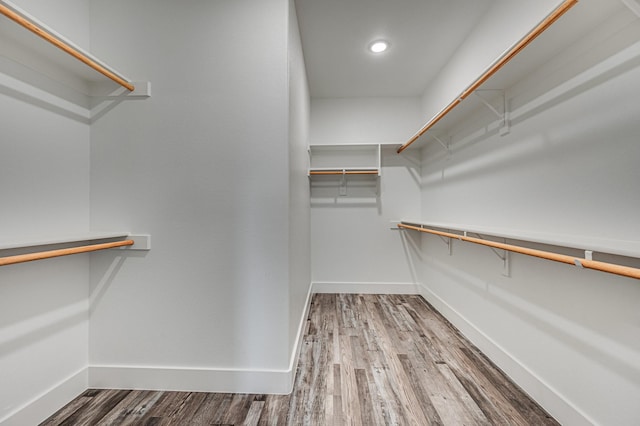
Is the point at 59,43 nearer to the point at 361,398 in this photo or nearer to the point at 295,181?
the point at 295,181

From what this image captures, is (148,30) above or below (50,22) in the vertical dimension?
above

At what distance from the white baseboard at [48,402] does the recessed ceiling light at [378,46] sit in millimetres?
2990

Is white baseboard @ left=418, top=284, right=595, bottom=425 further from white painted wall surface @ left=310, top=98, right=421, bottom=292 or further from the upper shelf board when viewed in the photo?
the upper shelf board

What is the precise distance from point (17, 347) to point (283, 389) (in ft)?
4.00

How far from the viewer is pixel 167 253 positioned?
4.77 feet

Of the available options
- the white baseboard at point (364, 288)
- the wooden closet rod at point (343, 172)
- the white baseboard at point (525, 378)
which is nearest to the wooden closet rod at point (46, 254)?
the wooden closet rod at point (343, 172)

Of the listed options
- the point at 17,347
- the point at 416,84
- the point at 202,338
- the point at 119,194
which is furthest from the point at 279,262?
the point at 416,84

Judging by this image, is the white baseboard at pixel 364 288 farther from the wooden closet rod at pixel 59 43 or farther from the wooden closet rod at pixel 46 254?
the wooden closet rod at pixel 59 43

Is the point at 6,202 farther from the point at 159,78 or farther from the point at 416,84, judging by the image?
the point at 416,84

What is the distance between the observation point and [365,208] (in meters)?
3.18

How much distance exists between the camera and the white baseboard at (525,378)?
3.87ft

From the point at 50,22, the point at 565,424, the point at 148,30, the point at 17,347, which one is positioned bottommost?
the point at 565,424

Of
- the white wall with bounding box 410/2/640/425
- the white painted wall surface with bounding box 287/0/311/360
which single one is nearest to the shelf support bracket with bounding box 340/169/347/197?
the white painted wall surface with bounding box 287/0/311/360

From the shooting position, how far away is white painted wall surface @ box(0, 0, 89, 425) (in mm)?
1088
